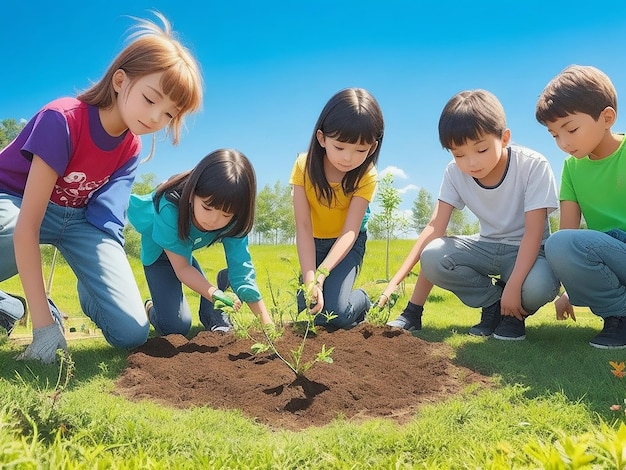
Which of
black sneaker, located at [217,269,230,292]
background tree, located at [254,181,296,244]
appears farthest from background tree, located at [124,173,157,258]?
background tree, located at [254,181,296,244]

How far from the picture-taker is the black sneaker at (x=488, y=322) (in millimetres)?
4266

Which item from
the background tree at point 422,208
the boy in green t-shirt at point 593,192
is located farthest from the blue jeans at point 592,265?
the background tree at point 422,208

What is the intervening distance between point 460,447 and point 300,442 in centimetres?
63

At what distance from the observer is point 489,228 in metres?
4.33

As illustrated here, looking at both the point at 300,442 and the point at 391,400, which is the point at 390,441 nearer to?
the point at 300,442

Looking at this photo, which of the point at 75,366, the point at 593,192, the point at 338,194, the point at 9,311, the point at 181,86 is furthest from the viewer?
the point at 338,194

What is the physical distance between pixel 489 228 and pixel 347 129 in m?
1.43

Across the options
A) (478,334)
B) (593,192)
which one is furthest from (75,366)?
(593,192)

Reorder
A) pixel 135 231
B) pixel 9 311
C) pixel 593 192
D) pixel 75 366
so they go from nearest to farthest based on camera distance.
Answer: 1. pixel 75 366
2. pixel 593 192
3. pixel 9 311
4. pixel 135 231

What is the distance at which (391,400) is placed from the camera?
2836 mm

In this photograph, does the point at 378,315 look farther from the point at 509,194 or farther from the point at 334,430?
the point at 334,430

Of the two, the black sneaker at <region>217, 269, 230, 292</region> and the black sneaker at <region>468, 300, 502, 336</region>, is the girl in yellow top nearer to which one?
the black sneaker at <region>217, 269, 230, 292</region>

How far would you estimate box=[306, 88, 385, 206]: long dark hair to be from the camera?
12.1ft

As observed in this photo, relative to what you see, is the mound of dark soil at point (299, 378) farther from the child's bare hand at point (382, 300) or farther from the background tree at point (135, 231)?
the background tree at point (135, 231)
